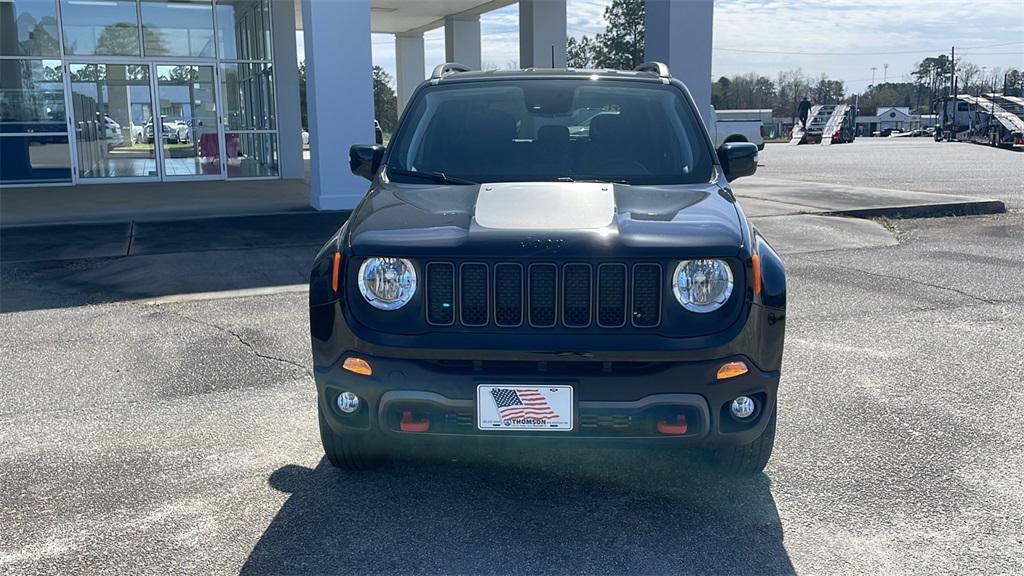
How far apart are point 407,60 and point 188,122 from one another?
1427 centimetres

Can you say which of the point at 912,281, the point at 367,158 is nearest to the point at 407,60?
the point at 912,281

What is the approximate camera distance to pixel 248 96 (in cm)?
2003

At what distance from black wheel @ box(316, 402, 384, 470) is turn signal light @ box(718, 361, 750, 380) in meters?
1.51

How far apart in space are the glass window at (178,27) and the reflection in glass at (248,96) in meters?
0.67

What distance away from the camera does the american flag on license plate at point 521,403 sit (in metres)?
3.31

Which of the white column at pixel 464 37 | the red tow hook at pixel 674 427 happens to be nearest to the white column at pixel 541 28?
the white column at pixel 464 37

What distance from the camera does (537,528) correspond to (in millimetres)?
3553

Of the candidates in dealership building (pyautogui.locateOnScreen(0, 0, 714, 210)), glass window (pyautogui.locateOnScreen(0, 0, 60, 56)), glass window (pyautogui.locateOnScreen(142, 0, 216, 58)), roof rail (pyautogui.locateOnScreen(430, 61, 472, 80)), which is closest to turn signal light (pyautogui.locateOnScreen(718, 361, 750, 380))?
roof rail (pyautogui.locateOnScreen(430, 61, 472, 80))

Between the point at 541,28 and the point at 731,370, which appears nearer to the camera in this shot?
the point at 731,370

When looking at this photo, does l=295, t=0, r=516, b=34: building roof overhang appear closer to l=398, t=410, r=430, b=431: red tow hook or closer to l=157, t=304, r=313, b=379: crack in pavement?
l=157, t=304, r=313, b=379: crack in pavement

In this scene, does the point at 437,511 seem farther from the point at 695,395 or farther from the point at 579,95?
the point at 579,95

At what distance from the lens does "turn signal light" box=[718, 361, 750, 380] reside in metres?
3.31

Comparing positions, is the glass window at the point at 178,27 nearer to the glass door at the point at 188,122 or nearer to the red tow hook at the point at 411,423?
the glass door at the point at 188,122

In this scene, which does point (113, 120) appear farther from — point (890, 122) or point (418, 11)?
point (890, 122)
